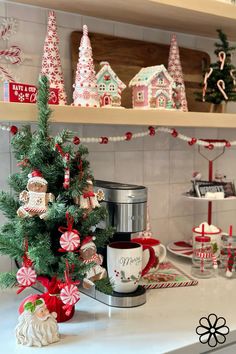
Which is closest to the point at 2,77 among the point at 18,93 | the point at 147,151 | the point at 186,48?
the point at 18,93

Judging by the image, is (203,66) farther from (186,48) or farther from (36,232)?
(36,232)

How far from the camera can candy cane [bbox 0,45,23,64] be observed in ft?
4.42

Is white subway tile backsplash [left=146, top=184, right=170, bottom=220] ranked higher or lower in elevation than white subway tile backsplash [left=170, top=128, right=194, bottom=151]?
lower

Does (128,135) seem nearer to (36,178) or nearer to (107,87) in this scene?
(107,87)

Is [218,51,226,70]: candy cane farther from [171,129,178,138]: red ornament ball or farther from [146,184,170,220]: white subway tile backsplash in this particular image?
[146,184,170,220]: white subway tile backsplash

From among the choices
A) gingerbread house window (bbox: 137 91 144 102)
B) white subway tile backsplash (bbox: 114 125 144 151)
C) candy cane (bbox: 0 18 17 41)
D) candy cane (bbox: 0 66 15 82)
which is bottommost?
white subway tile backsplash (bbox: 114 125 144 151)

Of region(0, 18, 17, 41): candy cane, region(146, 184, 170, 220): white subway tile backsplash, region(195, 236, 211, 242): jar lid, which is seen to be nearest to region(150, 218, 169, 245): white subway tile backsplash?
region(146, 184, 170, 220): white subway tile backsplash

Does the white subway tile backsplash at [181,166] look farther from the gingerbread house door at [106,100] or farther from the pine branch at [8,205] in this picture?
the pine branch at [8,205]

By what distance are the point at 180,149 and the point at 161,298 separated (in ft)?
2.29

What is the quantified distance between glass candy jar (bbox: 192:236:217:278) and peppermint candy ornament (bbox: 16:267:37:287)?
25.2 inches

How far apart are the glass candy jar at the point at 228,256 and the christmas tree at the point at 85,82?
679 mm

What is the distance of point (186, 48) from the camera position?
172 centimetres

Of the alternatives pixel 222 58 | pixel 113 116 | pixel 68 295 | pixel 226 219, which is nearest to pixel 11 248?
pixel 68 295

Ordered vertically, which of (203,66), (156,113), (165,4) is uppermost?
(165,4)
